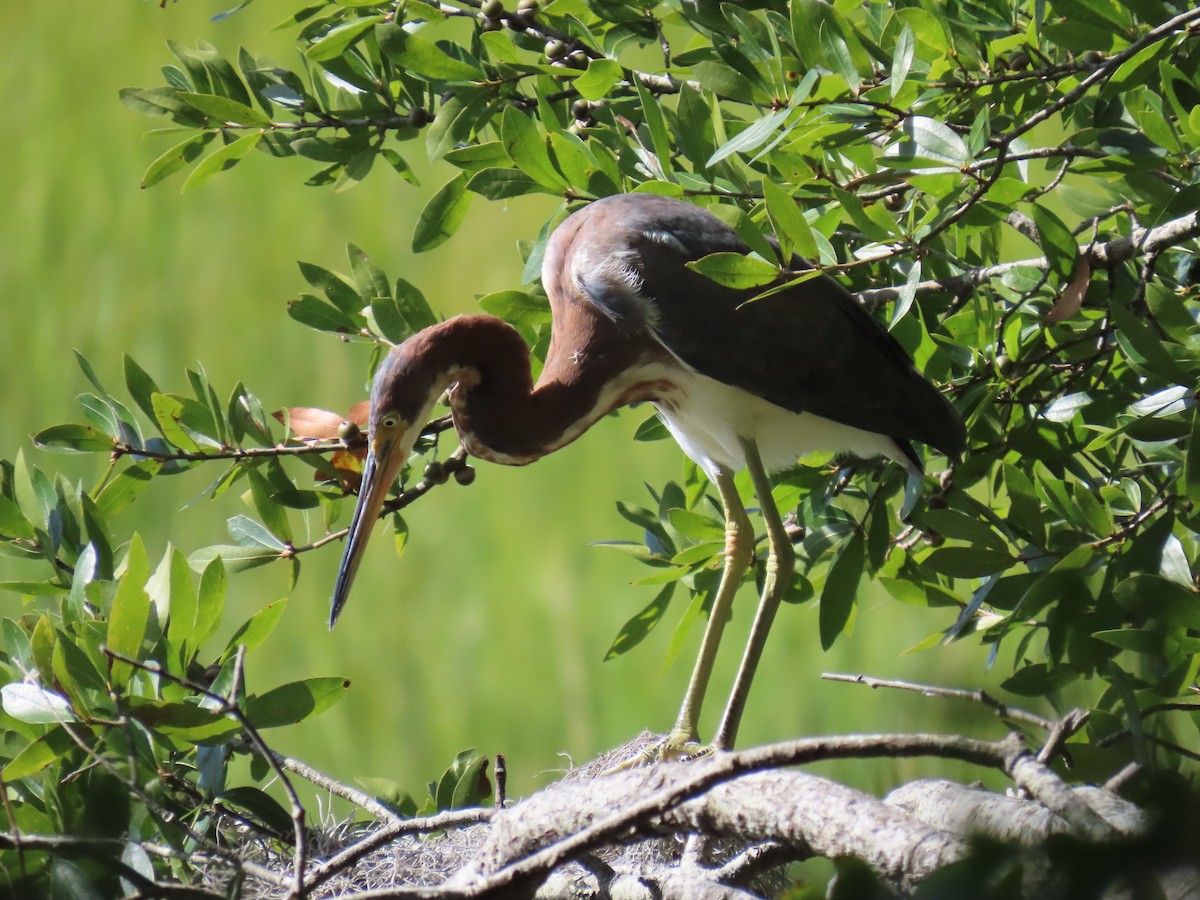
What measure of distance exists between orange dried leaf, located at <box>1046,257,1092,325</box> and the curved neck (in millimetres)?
572

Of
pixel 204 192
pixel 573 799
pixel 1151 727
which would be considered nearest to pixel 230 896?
pixel 573 799

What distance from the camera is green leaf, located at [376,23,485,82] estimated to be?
4.92ft

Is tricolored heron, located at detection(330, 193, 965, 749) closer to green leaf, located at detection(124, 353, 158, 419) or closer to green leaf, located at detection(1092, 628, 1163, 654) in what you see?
green leaf, located at detection(124, 353, 158, 419)

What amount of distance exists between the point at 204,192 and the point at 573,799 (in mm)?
4368

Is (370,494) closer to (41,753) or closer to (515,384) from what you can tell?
(515,384)

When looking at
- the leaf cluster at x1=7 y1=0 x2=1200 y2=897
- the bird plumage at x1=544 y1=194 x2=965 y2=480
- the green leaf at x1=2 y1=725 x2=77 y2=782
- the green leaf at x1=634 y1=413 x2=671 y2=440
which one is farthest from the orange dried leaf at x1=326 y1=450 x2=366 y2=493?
the green leaf at x1=2 y1=725 x2=77 y2=782

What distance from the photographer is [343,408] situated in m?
4.38

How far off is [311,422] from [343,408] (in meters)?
2.77

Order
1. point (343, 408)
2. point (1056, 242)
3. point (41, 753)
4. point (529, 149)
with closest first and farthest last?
point (41, 753) → point (1056, 242) → point (529, 149) → point (343, 408)

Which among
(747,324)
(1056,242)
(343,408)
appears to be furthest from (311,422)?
(343,408)

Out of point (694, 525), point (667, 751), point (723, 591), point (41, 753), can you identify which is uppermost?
point (41, 753)

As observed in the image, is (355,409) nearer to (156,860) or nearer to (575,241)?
(575,241)

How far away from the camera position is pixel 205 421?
1.58 meters

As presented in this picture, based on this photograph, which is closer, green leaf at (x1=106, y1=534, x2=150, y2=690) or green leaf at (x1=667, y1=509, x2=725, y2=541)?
green leaf at (x1=106, y1=534, x2=150, y2=690)
